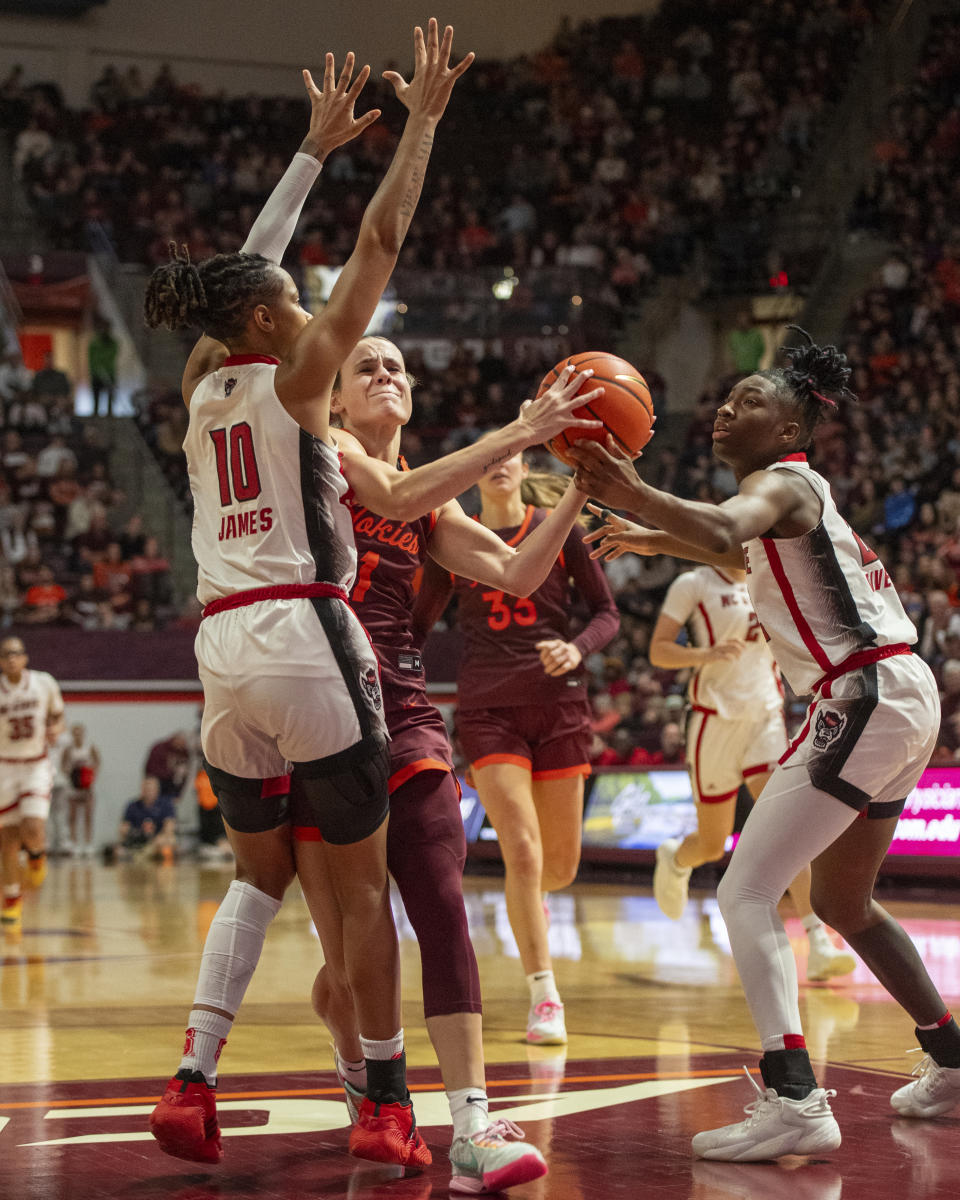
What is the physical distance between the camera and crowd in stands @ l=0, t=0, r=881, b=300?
23.3m

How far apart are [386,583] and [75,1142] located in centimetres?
175

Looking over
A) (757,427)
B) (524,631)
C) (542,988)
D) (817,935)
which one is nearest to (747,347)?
(817,935)

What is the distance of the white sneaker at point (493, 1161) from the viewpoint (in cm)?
354

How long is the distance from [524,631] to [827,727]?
2.48 meters

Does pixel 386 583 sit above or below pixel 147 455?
below

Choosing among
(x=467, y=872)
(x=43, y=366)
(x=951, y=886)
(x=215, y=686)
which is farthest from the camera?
(x=43, y=366)

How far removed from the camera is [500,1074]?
5.24 m

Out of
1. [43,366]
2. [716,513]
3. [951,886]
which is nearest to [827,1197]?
[716,513]

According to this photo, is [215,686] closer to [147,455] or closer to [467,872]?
[467,872]

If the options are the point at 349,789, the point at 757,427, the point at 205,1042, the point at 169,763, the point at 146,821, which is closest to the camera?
the point at 349,789

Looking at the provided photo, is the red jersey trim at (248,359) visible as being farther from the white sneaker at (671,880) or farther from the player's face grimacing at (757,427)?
the white sneaker at (671,880)

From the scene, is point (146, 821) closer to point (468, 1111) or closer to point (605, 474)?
point (468, 1111)

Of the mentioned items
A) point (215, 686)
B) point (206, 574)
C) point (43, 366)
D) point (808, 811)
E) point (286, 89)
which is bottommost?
point (808, 811)

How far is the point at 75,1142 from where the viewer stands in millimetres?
4234
